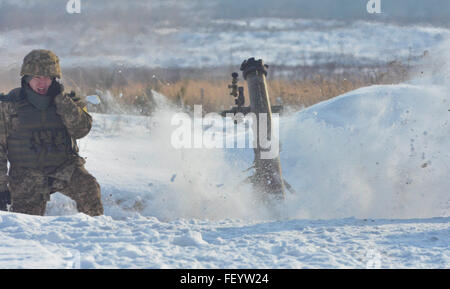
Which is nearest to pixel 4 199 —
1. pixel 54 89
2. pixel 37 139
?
pixel 37 139

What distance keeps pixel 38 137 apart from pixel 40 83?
1.60 feet

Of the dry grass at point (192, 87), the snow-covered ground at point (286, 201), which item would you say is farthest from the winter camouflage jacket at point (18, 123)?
the dry grass at point (192, 87)

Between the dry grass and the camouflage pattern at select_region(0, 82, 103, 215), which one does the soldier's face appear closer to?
the camouflage pattern at select_region(0, 82, 103, 215)

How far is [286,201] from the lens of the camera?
717 cm

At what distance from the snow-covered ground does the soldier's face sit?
1165 millimetres

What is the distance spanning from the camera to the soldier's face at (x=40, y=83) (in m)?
5.27

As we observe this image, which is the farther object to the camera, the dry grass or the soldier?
the dry grass

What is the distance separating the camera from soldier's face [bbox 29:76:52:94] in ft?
17.3

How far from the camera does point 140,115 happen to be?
1422 cm

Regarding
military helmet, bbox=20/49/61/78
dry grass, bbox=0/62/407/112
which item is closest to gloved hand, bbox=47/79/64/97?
military helmet, bbox=20/49/61/78

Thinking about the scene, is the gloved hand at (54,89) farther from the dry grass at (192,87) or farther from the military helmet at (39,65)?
the dry grass at (192,87)

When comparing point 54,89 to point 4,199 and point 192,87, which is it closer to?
point 4,199
